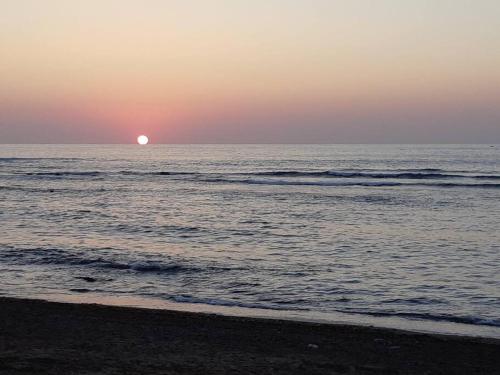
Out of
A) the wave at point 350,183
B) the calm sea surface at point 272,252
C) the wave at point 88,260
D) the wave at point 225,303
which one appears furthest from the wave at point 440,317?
the wave at point 350,183

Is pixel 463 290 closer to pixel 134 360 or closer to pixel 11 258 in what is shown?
pixel 134 360

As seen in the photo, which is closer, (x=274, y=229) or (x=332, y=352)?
(x=332, y=352)

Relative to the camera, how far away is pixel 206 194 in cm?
4450

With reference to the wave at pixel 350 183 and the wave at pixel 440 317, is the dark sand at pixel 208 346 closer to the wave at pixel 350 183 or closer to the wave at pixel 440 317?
the wave at pixel 440 317

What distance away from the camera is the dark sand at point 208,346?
7.91 meters

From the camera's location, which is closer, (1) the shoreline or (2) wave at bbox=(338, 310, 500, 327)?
(1) the shoreline

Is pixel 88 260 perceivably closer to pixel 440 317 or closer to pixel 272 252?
pixel 272 252

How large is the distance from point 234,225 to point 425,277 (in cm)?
1176

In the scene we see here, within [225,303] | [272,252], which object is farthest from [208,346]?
[272,252]

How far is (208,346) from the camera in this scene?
29.8 ft

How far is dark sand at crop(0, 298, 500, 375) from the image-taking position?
7910 mm

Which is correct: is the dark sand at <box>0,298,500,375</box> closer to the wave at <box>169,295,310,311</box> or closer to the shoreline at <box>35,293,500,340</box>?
the shoreline at <box>35,293,500,340</box>

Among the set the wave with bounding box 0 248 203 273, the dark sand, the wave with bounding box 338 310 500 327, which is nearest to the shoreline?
the wave with bounding box 338 310 500 327

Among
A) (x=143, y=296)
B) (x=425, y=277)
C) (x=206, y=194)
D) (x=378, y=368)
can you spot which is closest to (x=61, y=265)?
(x=143, y=296)
